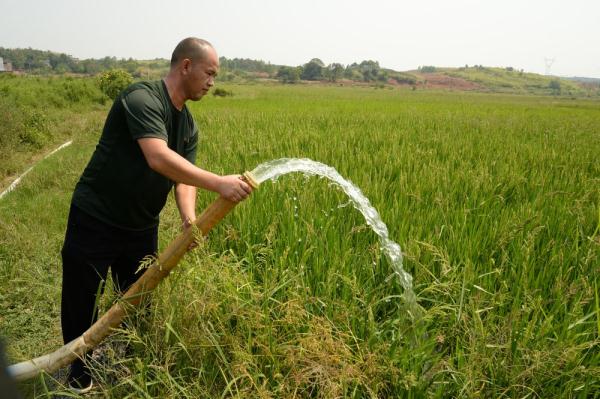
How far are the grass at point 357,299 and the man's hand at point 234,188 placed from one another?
44 cm

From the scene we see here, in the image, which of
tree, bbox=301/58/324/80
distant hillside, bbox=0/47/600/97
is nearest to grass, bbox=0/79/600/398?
distant hillside, bbox=0/47/600/97

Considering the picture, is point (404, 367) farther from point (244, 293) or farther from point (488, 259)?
point (488, 259)

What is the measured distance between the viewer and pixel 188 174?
1.63 meters

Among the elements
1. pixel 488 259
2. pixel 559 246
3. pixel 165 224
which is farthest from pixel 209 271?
pixel 165 224

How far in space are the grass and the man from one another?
0.98ft

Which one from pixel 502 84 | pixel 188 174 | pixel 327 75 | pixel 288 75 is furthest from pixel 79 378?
pixel 502 84

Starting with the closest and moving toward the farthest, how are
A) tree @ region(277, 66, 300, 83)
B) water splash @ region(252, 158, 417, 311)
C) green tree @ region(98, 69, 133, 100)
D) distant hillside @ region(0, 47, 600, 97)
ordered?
1. water splash @ region(252, 158, 417, 311)
2. green tree @ region(98, 69, 133, 100)
3. distant hillside @ region(0, 47, 600, 97)
4. tree @ region(277, 66, 300, 83)

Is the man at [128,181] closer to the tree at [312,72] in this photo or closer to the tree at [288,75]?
the tree at [288,75]

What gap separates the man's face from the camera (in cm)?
185

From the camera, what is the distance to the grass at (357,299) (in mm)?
1538

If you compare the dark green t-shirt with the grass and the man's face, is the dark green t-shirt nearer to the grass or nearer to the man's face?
the man's face

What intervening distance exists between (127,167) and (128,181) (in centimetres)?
7

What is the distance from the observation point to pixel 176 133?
204 cm

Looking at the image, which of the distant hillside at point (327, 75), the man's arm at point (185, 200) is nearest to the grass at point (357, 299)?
the man's arm at point (185, 200)
